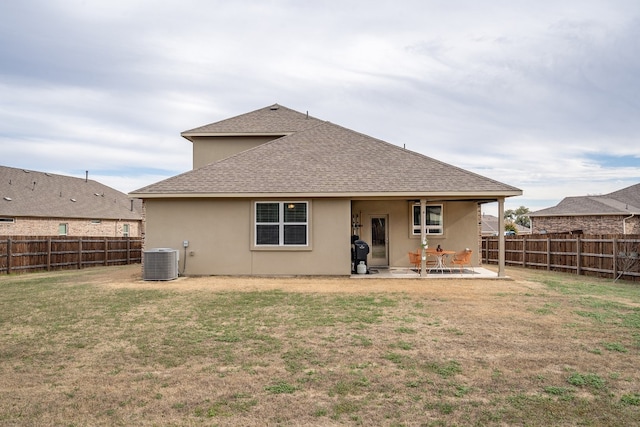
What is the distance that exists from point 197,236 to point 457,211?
9.65 metres

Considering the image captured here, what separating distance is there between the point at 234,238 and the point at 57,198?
23430mm

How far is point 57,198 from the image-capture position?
31.9 m

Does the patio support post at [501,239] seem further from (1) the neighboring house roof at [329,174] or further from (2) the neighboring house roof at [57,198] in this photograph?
(2) the neighboring house roof at [57,198]

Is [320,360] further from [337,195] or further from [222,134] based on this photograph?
[222,134]

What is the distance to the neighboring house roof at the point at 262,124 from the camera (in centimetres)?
1942

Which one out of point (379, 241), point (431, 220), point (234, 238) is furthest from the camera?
point (379, 241)

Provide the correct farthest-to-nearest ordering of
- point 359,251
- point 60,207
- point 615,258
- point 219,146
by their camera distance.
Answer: point 60,207
point 219,146
point 615,258
point 359,251

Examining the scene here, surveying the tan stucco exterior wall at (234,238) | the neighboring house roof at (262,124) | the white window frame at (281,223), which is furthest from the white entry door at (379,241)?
the neighboring house roof at (262,124)

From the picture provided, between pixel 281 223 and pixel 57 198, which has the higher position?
pixel 57 198

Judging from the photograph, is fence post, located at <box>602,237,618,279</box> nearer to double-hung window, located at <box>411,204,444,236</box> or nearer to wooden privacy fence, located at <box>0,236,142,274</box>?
double-hung window, located at <box>411,204,444,236</box>

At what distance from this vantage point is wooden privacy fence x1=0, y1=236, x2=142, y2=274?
17609 millimetres

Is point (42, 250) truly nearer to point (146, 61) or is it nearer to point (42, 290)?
point (42, 290)

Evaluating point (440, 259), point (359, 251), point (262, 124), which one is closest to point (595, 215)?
point (440, 259)

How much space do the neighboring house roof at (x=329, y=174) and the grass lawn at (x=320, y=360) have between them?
181 inches
